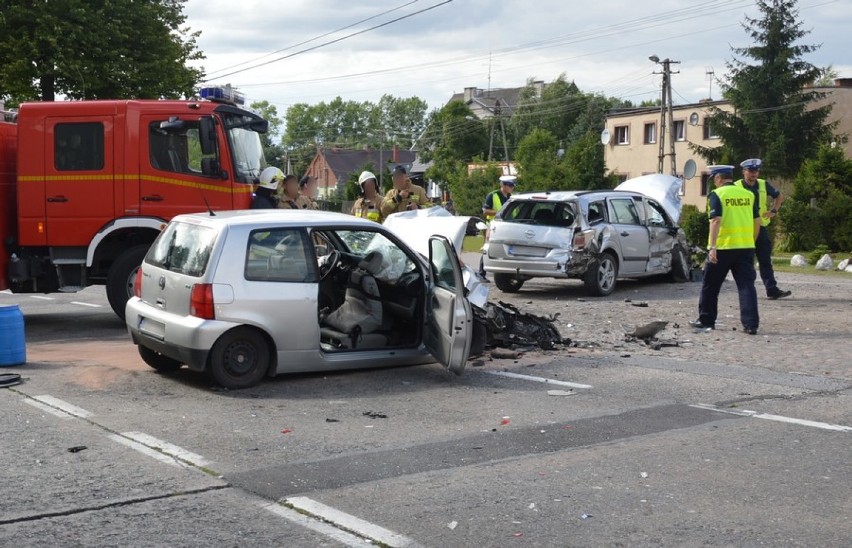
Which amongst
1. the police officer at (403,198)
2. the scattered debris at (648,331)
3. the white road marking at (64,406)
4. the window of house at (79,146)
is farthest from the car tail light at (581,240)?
the white road marking at (64,406)

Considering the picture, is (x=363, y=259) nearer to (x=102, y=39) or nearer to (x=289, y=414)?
(x=289, y=414)

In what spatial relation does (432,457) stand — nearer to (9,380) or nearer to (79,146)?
(9,380)

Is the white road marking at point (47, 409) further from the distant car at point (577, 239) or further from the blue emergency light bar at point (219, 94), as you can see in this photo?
the distant car at point (577, 239)

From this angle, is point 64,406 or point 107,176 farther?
point 107,176

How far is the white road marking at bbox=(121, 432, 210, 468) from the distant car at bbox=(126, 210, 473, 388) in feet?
5.29

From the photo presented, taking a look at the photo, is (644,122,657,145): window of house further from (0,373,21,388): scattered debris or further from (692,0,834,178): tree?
(0,373,21,388): scattered debris

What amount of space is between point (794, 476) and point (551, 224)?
35.8 ft

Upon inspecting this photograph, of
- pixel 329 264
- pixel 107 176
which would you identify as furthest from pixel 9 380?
pixel 107 176

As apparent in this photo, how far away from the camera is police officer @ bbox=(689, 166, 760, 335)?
41.8ft

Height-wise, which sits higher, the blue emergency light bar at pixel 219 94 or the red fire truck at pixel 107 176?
the blue emergency light bar at pixel 219 94

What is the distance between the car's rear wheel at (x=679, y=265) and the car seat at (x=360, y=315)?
389 inches

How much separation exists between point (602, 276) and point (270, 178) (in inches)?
239

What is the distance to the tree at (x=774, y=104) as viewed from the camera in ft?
179

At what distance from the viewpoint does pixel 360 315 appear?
9.97 meters
